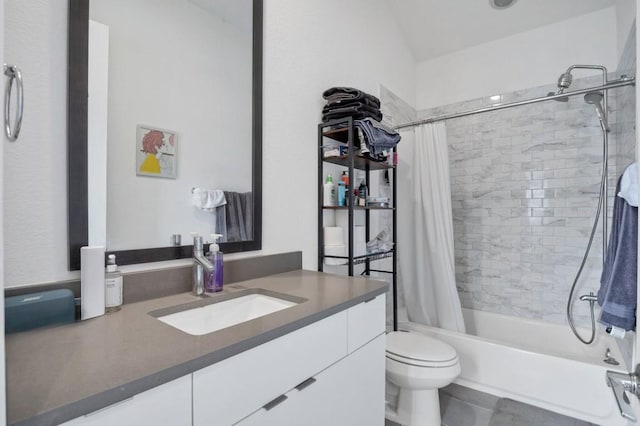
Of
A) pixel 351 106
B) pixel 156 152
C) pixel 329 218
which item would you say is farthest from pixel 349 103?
pixel 156 152

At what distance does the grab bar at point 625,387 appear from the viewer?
0.67 metres

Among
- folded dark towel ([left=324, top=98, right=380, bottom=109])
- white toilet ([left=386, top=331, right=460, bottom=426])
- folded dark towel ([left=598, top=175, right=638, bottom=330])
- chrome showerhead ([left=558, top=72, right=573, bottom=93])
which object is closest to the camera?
folded dark towel ([left=598, top=175, right=638, bottom=330])

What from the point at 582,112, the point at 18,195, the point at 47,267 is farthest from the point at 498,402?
the point at 18,195

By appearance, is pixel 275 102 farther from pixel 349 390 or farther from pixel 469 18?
pixel 469 18

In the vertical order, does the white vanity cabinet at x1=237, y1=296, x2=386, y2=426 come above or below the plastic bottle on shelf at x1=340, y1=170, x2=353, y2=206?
below

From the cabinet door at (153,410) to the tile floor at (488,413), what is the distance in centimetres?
156

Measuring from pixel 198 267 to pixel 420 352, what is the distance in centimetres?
122

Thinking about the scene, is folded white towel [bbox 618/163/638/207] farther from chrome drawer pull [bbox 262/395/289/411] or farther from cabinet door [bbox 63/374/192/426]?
cabinet door [bbox 63/374/192/426]

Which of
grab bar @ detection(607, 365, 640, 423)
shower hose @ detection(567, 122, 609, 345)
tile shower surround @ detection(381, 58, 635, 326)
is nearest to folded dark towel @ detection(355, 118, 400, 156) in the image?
tile shower surround @ detection(381, 58, 635, 326)

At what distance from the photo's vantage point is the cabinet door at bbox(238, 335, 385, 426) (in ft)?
2.71

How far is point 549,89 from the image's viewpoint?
2.40 meters

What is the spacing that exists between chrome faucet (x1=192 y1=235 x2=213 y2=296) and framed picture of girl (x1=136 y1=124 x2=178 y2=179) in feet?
0.89

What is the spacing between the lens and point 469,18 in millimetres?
2445

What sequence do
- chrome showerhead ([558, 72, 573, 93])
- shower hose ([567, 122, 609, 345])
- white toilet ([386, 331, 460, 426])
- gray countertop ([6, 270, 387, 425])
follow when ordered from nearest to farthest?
gray countertop ([6, 270, 387, 425])
white toilet ([386, 331, 460, 426])
chrome showerhead ([558, 72, 573, 93])
shower hose ([567, 122, 609, 345])
